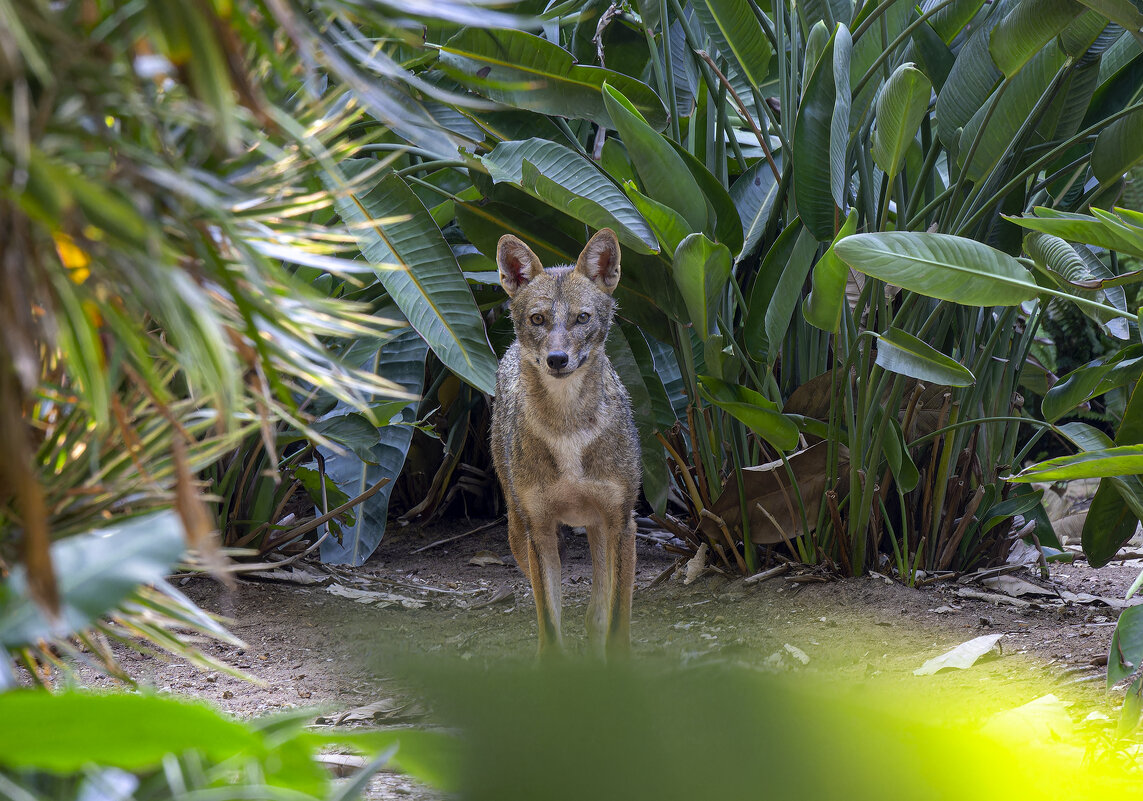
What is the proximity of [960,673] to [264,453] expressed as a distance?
10.3ft

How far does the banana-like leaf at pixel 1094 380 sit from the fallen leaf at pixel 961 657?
98 cm

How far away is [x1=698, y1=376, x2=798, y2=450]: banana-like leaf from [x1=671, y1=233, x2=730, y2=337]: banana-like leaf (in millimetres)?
245

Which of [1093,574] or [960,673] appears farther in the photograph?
[1093,574]

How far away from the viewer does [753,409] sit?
3488 millimetres

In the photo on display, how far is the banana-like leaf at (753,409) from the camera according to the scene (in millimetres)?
3510

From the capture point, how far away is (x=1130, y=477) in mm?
2801

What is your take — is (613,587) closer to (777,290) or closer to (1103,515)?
(777,290)

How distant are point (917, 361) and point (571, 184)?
5.19 feet

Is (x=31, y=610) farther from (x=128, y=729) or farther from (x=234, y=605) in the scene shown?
(x=234, y=605)

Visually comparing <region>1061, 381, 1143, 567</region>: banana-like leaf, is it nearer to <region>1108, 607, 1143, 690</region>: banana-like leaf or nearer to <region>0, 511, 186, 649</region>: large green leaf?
Result: <region>1108, 607, 1143, 690</region>: banana-like leaf

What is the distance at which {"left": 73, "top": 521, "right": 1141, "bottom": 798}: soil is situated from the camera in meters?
2.94

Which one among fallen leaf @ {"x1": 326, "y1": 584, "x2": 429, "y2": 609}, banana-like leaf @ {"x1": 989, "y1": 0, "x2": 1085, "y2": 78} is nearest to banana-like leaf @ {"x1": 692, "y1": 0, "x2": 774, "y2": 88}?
banana-like leaf @ {"x1": 989, "y1": 0, "x2": 1085, "y2": 78}

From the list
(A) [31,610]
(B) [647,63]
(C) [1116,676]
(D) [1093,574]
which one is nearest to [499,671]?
(A) [31,610]

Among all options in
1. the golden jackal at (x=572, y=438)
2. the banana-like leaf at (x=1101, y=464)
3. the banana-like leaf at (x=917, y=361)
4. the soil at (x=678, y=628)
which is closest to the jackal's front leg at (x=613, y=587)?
the golden jackal at (x=572, y=438)
